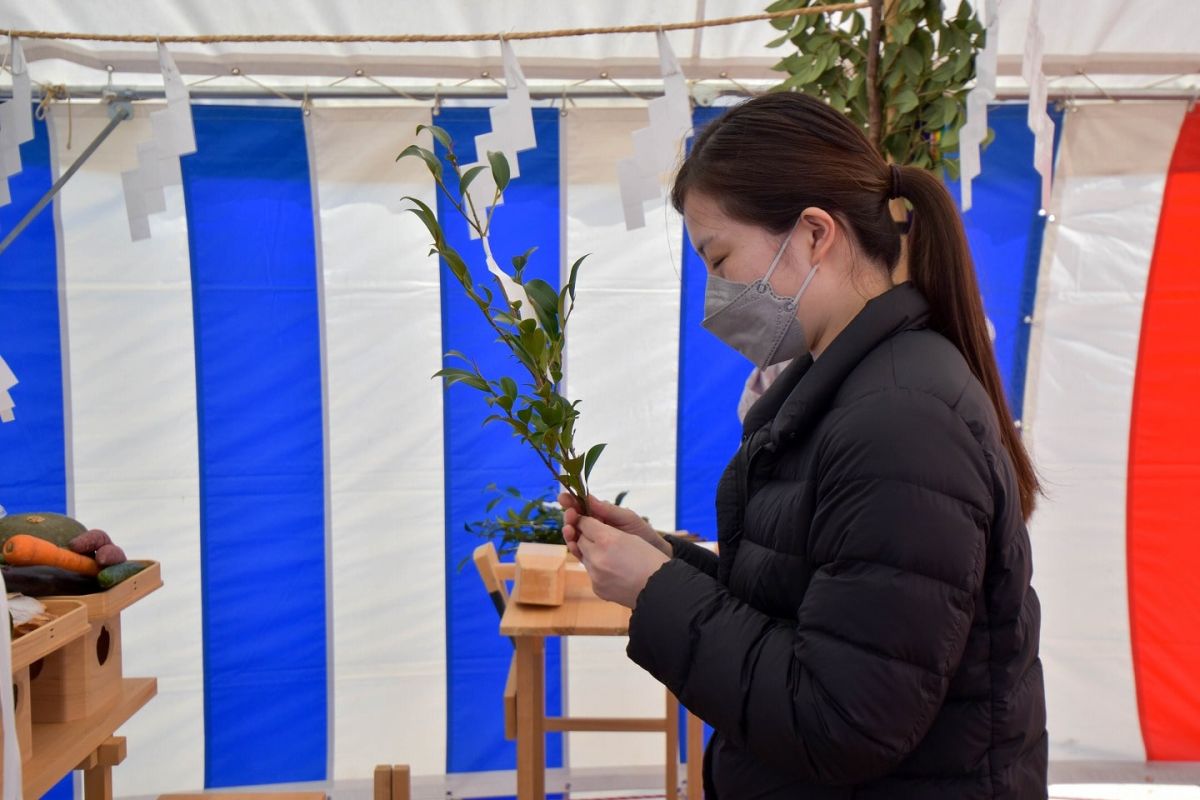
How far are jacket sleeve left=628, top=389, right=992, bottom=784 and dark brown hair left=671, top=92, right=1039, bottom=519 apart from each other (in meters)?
0.22

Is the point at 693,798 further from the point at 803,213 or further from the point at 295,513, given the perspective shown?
the point at 803,213

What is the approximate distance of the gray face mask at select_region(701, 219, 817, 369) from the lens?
1.10m

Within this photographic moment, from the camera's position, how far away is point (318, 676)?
3152 millimetres

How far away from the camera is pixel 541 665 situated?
2564 mm

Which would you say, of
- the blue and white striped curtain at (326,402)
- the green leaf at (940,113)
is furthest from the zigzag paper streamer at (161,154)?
the green leaf at (940,113)

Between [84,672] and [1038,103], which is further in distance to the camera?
[1038,103]

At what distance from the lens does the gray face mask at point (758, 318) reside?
1.10 m

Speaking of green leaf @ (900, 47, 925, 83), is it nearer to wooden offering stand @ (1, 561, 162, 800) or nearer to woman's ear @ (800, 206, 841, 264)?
woman's ear @ (800, 206, 841, 264)

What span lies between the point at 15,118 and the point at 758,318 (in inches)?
76.0

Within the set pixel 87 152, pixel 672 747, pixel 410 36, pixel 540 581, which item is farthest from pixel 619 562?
pixel 87 152

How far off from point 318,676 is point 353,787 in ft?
1.20

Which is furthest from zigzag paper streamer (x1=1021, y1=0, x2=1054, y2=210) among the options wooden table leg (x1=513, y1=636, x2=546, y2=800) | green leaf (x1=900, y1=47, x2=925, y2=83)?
wooden table leg (x1=513, y1=636, x2=546, y2=800)

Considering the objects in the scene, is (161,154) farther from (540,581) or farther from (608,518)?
(608,518)

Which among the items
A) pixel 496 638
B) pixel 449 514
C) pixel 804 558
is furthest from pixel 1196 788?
pixel 804 558
